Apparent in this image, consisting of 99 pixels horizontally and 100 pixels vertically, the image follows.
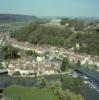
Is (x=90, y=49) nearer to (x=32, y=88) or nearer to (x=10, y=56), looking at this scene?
(x=10, y=56)

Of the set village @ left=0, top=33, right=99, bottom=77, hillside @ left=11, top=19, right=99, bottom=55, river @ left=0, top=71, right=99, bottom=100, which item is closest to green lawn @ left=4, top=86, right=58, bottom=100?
river @ left=0, top=71, right=99, bottom=100

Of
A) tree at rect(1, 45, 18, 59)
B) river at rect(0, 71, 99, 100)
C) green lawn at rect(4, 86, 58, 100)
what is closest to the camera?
green lawn at rect(4, 86, 58, 100)

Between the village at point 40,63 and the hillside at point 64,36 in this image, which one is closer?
the village at point 40,63

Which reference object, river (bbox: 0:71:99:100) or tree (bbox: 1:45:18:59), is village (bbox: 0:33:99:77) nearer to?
tree (bbox: 1:45:18:59)

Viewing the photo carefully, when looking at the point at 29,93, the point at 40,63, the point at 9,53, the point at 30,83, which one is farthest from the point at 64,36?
the point at 29,93

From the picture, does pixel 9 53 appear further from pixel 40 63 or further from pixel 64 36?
pixel 64 36

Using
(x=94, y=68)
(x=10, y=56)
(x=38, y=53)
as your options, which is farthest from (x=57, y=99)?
(x=38, y=53)

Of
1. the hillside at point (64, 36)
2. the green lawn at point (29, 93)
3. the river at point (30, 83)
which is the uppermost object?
the green lawn at point (29, 93)

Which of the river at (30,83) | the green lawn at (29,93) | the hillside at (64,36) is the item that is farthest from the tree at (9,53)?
the green lawn at (29,93)

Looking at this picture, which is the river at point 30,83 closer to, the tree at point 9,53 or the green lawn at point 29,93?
the green lawn at point 29,93
